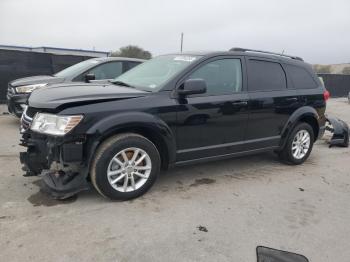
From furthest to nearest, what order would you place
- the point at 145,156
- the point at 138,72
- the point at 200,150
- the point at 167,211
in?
the point at 138,72, the point at 200,150, the point at 145,156, the point at 167,211

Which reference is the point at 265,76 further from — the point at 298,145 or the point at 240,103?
the point at 298,145

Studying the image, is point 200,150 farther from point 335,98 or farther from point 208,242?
point 335,98

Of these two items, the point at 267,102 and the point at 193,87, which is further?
the point at 267,102

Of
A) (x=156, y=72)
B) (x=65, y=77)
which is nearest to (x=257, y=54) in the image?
(x=156, y=72)

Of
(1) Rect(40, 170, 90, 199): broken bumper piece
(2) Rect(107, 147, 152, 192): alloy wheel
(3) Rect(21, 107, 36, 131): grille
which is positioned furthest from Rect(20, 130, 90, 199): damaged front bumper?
(2) Rect(107, 147, 152, 192): alloy wheel

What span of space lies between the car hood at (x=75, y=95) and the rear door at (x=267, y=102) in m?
1.71

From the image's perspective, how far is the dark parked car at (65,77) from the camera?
7129 millimetres

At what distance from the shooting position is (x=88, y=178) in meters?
3.87

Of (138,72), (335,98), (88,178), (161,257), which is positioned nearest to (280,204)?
(161,257)

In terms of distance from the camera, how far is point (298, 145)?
568cm

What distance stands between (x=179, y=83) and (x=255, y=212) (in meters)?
1.74

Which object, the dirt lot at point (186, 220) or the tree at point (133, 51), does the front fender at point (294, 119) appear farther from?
the tree at point (133, 51)

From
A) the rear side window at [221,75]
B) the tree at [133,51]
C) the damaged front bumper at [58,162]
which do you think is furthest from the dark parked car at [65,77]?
the tree at [133,51]

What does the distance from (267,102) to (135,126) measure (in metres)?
2.13
